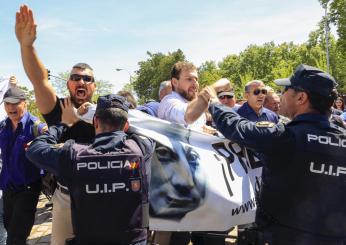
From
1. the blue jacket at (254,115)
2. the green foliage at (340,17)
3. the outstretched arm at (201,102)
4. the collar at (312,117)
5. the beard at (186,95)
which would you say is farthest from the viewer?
the green foliage at (340,17)

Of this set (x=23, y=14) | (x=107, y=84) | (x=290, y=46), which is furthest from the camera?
(x=107, y=84)

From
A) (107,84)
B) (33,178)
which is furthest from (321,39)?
(33,178)

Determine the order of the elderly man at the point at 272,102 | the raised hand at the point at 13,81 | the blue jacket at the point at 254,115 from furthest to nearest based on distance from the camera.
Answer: the elderly man at the point at 272,102 → the blue jacket at the point at 254,115 → the raised hand at the point at 13,81

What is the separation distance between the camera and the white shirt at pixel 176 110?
315 centimetres

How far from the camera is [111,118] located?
2.39m

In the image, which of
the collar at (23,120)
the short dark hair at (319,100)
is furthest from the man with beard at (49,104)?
the short dark hair at (319,100)

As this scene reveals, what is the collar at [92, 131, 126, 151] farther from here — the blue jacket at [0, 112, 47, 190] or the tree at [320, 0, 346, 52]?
the tree at [320, 0, 346, 52]

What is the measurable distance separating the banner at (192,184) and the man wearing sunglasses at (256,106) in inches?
72.6

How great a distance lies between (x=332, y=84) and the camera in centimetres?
242

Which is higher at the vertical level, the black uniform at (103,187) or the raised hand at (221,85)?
the raised hand at (221,85)

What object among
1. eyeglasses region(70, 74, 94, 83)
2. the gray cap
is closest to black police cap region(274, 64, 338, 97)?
eyeglasses region(70, 74, 94, 83)

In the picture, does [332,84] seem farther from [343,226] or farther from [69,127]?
[69,127]

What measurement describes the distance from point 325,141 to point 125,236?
4.59 feet

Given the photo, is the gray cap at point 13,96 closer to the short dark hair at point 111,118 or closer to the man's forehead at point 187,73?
the man's forehead at point 187,73
